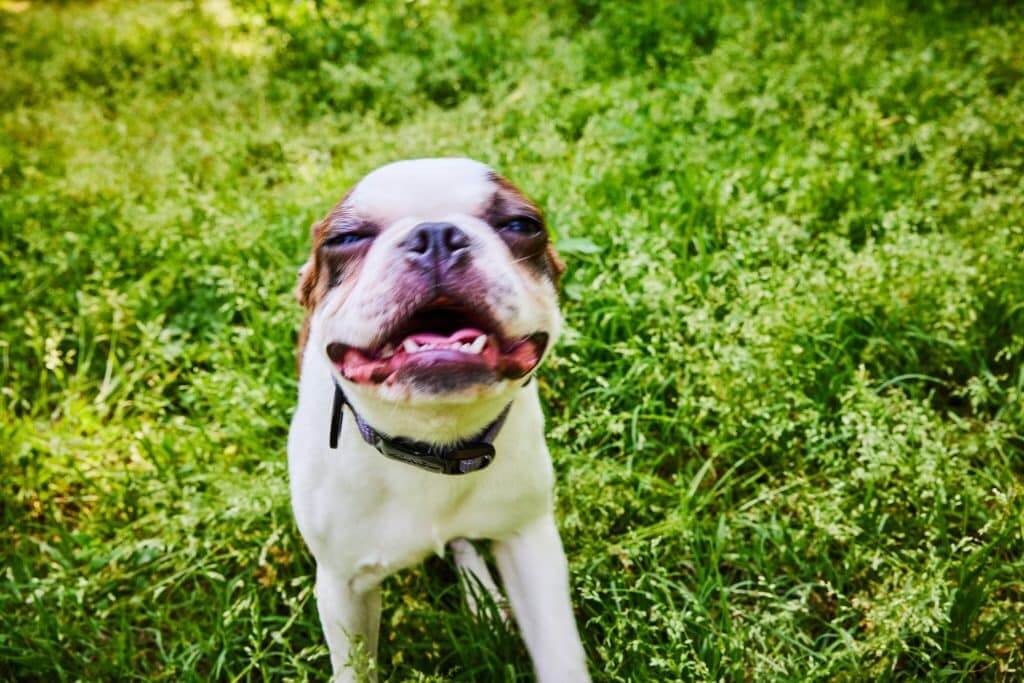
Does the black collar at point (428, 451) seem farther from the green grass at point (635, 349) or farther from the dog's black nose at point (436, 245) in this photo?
the green grass at point (635, 349)

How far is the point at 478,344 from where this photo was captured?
63.9 inches

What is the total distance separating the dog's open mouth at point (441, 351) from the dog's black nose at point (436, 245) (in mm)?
76

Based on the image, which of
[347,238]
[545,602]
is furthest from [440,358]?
[545,602]

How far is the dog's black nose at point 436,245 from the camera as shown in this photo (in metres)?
1.61

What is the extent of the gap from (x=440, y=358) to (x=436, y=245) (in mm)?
213

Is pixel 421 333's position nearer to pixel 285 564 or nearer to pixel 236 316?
pixel 285 564

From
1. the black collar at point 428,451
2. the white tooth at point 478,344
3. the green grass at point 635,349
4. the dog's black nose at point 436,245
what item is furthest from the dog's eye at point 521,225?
the green grass at point 635,349

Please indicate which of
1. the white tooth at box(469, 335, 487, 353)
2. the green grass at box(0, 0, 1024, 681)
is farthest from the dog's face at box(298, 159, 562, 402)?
the green grass at box(0, 0, 1024, 681)

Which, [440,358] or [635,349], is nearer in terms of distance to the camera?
[440,358]

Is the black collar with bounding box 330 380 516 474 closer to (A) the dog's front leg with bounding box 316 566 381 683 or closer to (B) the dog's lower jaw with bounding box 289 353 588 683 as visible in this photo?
(B) the dog's lower jaw with bounding box 289 353 588 683

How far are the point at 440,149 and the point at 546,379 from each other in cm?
162

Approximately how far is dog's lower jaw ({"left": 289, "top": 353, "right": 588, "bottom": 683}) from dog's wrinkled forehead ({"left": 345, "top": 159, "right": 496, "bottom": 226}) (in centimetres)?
42

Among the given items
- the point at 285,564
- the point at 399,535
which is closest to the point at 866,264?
the point at 399,535

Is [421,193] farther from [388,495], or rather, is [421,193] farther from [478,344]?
[388,495]
